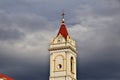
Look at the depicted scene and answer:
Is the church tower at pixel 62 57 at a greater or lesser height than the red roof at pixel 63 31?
lesser

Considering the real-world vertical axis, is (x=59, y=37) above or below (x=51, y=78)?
above

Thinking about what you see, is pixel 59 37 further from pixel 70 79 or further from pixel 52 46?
pixel 70 79

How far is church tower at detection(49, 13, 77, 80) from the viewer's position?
3605 inches

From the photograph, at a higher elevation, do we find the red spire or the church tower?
the red spire

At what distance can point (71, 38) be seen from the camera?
9538 centimetres

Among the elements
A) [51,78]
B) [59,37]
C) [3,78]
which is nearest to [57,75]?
[51,78]

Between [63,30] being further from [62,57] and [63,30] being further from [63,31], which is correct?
[62,57]

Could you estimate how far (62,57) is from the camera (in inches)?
3661

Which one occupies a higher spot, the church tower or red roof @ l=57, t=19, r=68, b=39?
red roof @ l=57, t=19, r=68, b=39

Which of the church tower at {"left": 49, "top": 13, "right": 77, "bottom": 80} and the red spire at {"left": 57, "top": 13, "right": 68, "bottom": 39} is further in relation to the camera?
the red spire at {"left": 57, "top": 13, "right": 68, "bottom": 39}

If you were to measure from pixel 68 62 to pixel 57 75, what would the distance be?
3.64 m

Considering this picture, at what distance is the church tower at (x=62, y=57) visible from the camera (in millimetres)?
91562

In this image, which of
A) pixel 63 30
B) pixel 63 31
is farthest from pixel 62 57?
pixel 63 30

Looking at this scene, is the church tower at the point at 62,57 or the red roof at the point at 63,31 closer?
the church tower at the point at 62,57
